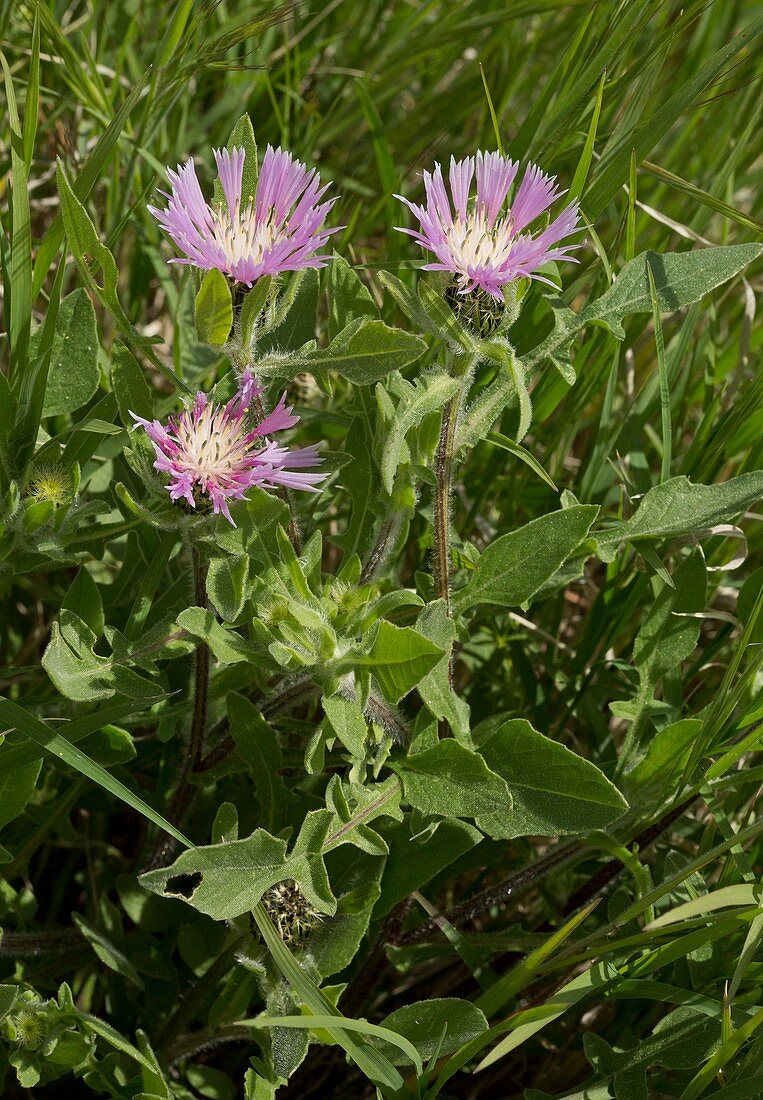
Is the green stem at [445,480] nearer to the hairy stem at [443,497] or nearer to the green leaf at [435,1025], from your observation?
the hairy stem at [443,497]

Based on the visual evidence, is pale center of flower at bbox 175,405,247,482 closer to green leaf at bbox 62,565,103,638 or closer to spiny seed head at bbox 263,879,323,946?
green leaf at bbox 62,565,103,638

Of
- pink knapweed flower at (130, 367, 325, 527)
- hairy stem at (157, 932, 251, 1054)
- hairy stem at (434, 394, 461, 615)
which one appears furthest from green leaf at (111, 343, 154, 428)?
hairy stem at (157, 932, 251, 1054)

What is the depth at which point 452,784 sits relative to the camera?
179 centimetres

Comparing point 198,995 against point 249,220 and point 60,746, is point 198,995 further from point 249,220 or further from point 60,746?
point 249,220

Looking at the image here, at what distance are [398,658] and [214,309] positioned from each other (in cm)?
59

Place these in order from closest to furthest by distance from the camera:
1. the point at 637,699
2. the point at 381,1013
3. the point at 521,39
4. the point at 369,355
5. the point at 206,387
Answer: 1. the point at 369,355
2. the point at 637,699
3. the point at 381,1013
4. the point at 206,387
5. the point at 521,39

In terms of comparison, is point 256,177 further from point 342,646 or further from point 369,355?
point 342,646

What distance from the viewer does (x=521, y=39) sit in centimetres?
342

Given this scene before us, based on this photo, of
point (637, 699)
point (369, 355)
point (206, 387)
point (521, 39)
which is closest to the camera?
point (369, 355)

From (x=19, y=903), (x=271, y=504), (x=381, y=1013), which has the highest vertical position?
(x=271, y=504)

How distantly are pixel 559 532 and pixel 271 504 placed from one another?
19.9 inches

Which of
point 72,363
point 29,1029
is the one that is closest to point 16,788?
point 29,1029

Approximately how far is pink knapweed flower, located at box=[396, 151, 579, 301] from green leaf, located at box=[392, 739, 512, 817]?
0.73 metres

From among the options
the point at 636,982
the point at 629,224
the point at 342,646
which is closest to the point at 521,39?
the point at 629,224
